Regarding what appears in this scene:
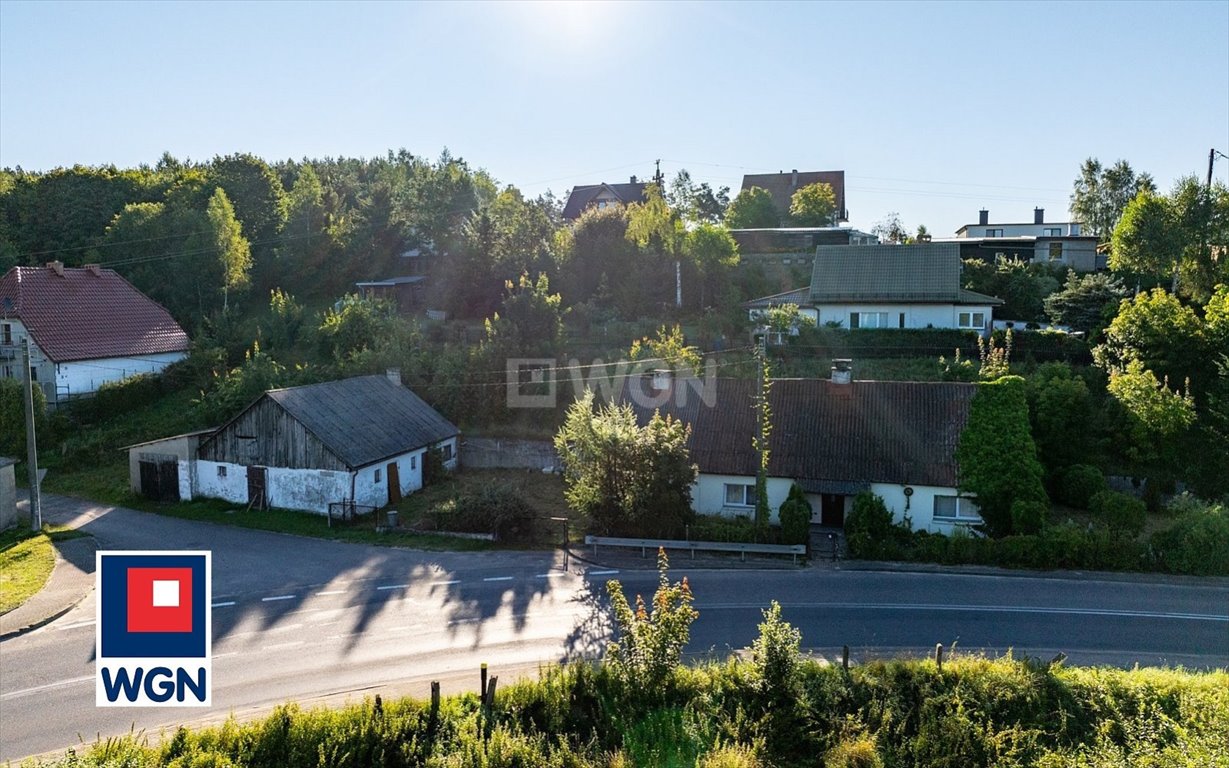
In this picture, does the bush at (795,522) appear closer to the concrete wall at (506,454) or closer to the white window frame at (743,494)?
the white window frame at (743,494)

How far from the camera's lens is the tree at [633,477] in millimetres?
25031

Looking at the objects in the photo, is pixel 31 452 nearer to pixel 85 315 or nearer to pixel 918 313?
pixel 85 315

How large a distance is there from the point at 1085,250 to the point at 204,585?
58426mm

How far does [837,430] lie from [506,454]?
47.2ft

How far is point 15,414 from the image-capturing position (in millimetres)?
35781

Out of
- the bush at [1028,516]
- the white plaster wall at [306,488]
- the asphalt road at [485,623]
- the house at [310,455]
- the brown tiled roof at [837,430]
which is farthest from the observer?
the house at [310,455]

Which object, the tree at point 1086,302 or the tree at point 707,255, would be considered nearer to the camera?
the tree at point 1086,302

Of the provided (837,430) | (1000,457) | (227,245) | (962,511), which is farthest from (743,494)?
(227,245)

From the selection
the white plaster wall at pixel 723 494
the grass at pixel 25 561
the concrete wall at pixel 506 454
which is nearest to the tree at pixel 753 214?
the concrete wall at pixel 506 454

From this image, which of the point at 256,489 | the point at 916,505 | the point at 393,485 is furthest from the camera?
the point at 393,485

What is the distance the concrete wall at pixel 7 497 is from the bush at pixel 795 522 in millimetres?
25864

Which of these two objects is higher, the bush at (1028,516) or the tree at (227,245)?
→ the tree at (227,245)

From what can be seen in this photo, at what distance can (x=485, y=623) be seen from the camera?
63.7 feet

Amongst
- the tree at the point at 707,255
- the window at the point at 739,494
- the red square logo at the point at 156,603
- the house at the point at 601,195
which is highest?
the house at the point at 601,195
